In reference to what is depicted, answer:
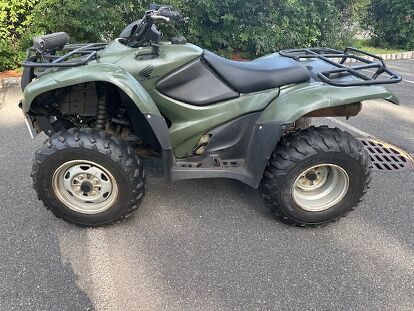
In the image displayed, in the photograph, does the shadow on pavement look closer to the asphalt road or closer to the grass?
the asphalt road

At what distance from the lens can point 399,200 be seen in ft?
11.3

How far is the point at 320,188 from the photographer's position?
10.2 feet

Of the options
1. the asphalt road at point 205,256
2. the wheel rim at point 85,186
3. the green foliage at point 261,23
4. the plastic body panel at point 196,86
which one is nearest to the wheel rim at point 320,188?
the asphalt road at point 205,256

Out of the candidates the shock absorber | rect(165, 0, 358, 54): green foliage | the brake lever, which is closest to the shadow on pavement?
the shock absorber

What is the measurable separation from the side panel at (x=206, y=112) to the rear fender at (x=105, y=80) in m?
0.26

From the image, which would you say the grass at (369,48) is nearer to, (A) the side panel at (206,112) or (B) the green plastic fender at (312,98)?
(B) the green plastic fender at (312,98)

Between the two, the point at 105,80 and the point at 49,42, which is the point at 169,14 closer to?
the point at 105,80

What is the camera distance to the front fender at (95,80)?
2531 mm

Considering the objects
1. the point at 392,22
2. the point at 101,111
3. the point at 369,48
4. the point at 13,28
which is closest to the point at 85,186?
the point at 101,111

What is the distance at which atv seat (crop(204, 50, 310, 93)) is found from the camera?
288 cm

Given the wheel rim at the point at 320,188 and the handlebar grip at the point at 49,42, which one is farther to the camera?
the wheel rim at the point at 320,188

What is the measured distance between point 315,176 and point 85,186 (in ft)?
5.83

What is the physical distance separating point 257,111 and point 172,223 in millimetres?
1112

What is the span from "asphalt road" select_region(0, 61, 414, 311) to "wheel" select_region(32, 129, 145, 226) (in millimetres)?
177
